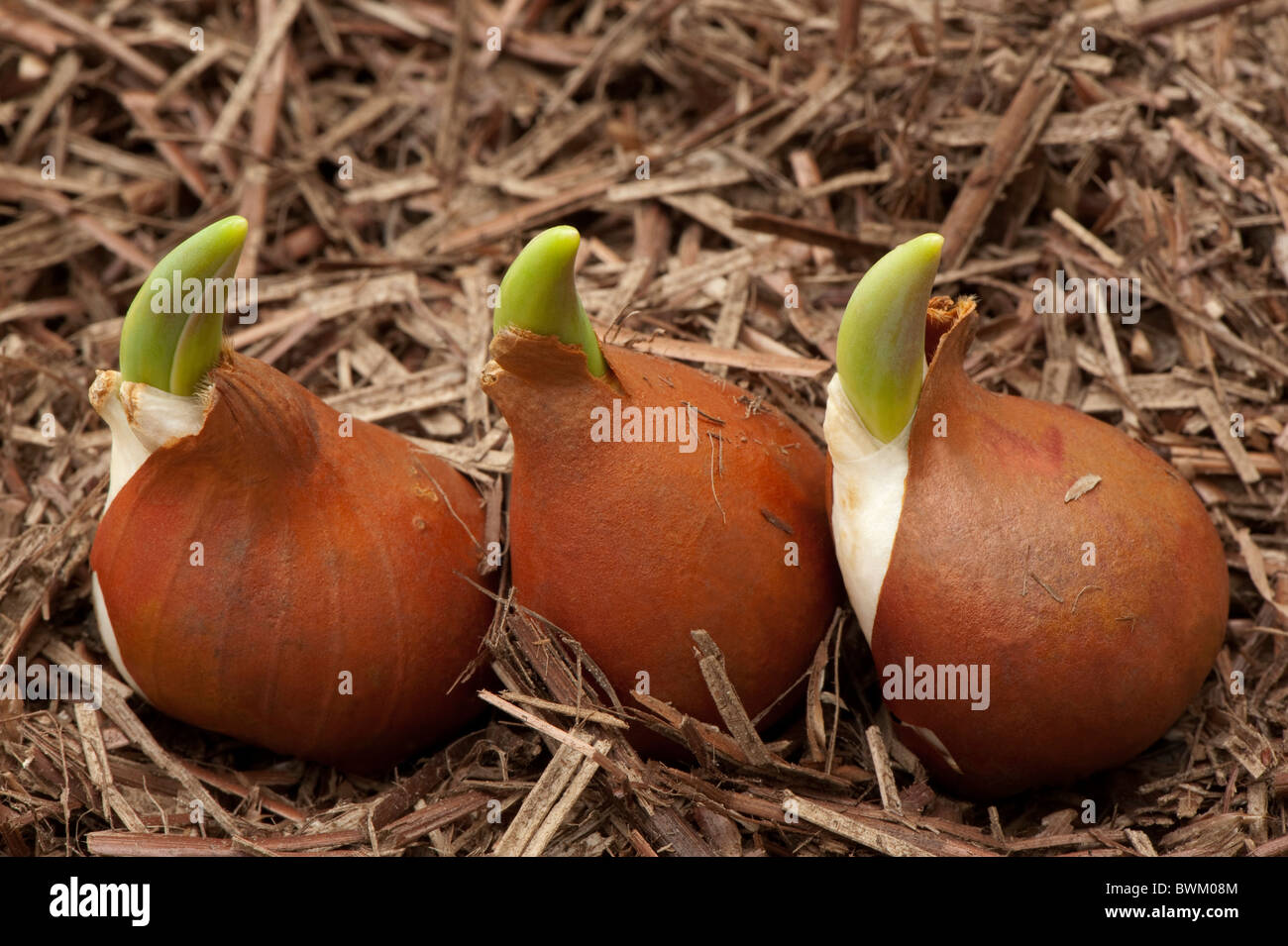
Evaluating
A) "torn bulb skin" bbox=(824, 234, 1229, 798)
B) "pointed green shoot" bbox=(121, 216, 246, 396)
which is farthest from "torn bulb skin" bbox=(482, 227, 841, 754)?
"pointed green shoot" bbox=(121, 216, 246, 396)

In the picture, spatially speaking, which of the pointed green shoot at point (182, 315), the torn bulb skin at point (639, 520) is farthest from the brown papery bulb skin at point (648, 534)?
the pointed green shoot at point (182, 315)

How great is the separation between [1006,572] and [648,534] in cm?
42

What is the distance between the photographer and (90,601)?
185 cm

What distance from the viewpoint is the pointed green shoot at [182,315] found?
1.39m

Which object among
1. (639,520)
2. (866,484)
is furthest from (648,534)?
(866,484)

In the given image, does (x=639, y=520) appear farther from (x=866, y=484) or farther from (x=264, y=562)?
(x=264, y=562)

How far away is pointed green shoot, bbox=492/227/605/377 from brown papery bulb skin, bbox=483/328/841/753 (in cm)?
2

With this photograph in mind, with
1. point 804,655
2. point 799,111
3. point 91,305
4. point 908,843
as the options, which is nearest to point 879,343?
point 804,655

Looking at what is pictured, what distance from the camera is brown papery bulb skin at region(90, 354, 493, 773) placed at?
1493mm

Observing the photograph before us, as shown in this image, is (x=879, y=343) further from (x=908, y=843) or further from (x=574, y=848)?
(x=574, y=848)

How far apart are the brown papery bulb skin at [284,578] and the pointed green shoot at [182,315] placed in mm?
45

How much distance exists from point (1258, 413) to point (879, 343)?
2.61 feet

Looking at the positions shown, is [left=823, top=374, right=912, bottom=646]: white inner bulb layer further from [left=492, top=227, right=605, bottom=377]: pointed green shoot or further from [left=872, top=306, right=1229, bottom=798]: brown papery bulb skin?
[left=492, top=227, right=605, bottom=377]: pointed green shoot

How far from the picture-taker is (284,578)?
59.2 inches
